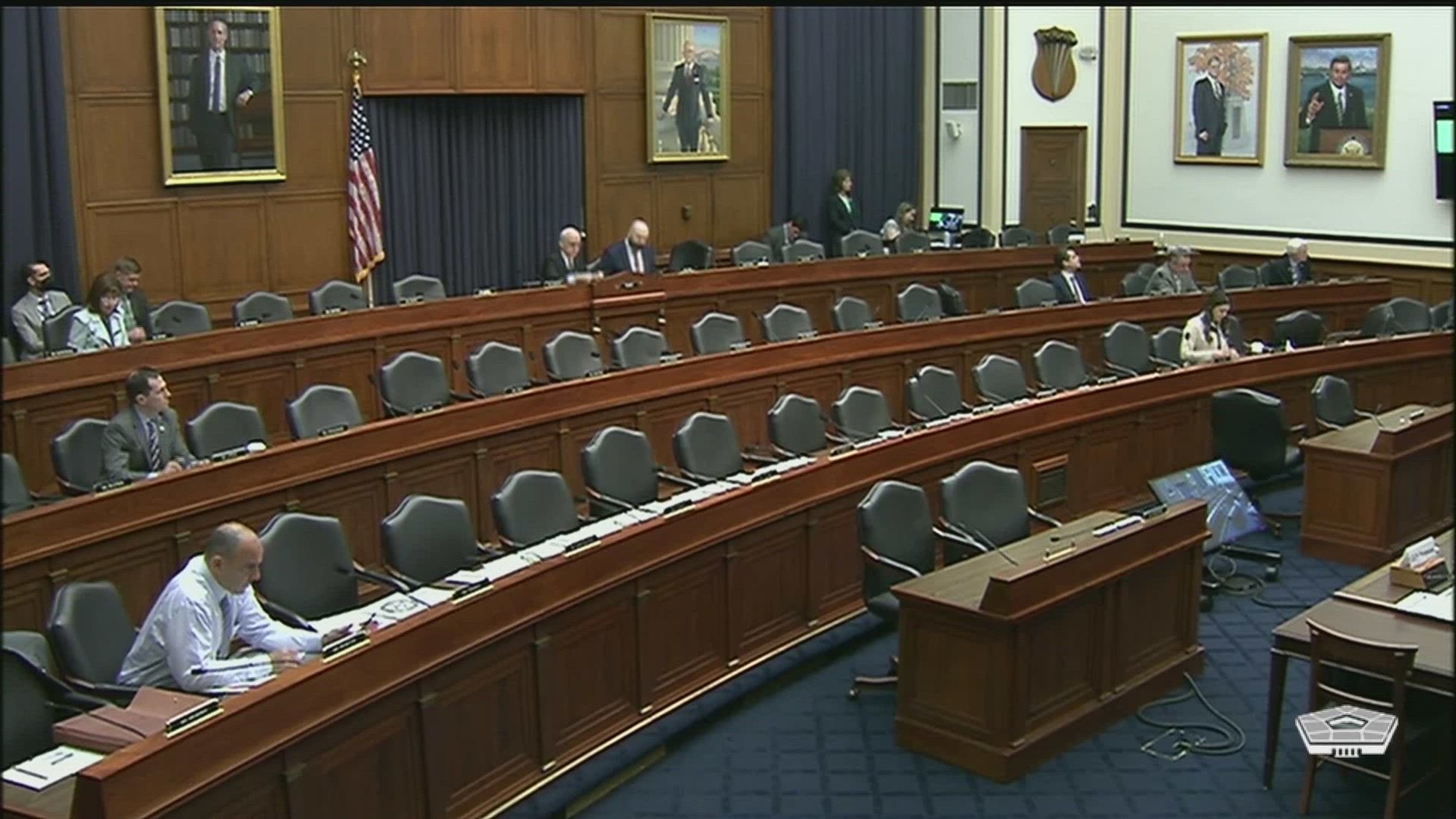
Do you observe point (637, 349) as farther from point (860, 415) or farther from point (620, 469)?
point (620, 469)

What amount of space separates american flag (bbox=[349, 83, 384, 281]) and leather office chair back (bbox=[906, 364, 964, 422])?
17.7ft

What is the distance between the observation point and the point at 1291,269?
1399cm

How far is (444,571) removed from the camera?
6508mm

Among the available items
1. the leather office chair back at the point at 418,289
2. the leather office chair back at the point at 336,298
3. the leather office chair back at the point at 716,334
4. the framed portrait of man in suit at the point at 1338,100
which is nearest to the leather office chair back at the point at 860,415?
the leather office chair back at the point at 716,334

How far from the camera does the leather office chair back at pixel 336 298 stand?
10.8 meters

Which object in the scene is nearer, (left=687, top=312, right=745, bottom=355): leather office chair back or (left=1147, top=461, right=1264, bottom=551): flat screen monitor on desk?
(left=1147, top=461, right=1264, bottom=551): flat screen monitor on desk

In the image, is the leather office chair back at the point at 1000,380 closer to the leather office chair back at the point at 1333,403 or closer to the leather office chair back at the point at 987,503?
the leather office chair back at the point at 1333,403

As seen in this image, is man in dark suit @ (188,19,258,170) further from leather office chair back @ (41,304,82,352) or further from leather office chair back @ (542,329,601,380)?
leather office chair back @ (542,329,601,380)

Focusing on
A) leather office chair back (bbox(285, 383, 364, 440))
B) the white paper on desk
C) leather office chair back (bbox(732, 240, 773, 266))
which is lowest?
the white paper on desk

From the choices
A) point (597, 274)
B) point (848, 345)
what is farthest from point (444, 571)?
point (597, 274)

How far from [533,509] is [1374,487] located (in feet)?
17.8

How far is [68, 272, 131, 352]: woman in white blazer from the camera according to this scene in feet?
29.9

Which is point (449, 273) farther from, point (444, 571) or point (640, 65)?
point (444, 571)

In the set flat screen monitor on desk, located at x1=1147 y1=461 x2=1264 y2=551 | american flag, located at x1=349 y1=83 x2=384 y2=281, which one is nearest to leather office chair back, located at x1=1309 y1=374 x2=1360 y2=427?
flat screen monitor on desk, located at x1=1147 y1=461 x2=1264 y2=551
